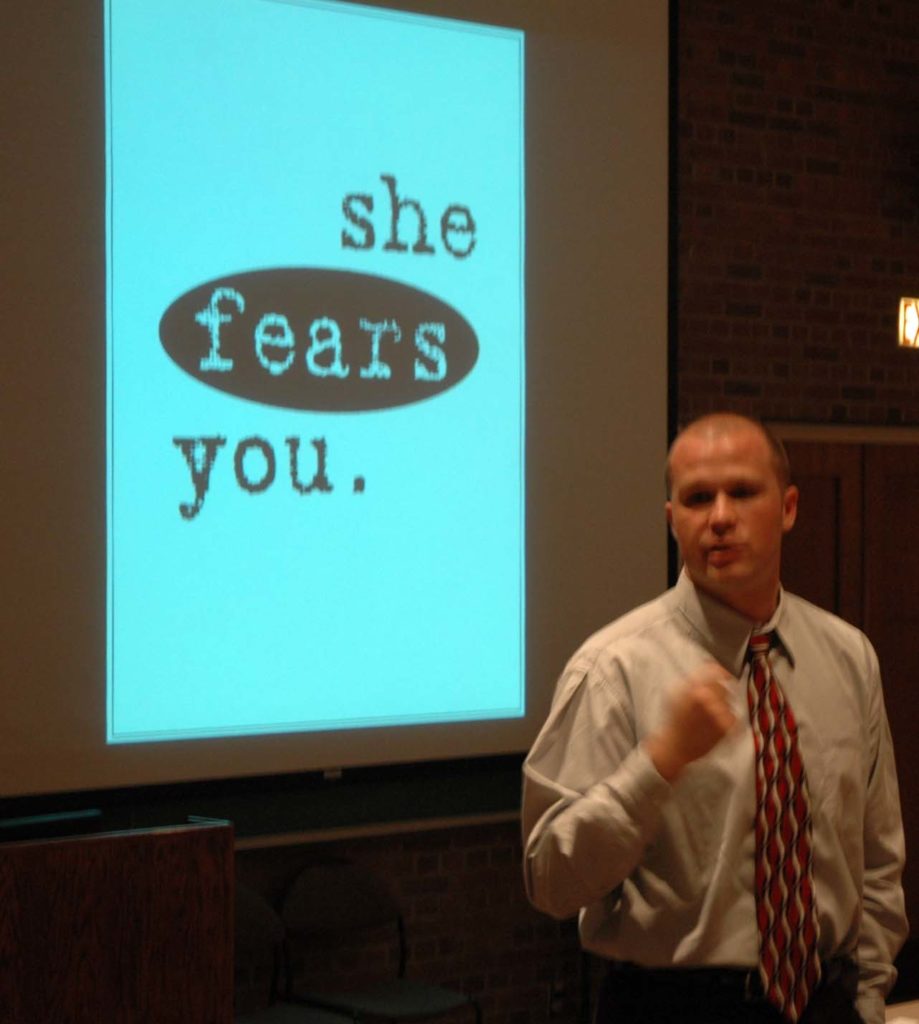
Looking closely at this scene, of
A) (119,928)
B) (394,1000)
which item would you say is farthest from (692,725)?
(394,1000)

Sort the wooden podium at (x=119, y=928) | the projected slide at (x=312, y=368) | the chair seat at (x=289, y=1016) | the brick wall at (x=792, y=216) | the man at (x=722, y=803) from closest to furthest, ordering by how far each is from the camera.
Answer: the man at (x=722, y=803) → the wooden podium at (x=119, y=928) → the projected slide at (x=312, y=368) → the chair seat at (x=289, y=1016) → the brick wall at (x=792, y=216)

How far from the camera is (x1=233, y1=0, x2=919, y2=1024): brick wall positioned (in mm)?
5422

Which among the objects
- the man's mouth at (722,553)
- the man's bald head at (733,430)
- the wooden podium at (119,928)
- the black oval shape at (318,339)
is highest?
the black oval shape at (318,339)

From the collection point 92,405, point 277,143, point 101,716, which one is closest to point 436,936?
point 101,716

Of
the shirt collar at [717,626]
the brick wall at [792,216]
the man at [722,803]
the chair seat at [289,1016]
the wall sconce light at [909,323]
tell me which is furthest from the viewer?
the wall sconce light at [909,323]

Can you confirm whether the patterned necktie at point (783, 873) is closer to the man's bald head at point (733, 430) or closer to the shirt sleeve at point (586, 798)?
the shirt sleeve at point (586, 798)

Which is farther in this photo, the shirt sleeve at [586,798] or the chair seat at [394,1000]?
the chair seat at [394,1000]

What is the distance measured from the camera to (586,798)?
6.19 feet

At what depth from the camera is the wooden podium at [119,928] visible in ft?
7.70

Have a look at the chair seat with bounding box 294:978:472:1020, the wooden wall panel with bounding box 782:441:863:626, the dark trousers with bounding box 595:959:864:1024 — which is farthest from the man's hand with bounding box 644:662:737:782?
the wooden wall panel with bounding box 782:441:863:626

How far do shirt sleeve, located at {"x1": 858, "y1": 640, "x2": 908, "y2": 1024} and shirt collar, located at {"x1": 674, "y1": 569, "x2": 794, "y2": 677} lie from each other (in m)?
0.26

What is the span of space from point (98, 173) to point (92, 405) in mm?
628

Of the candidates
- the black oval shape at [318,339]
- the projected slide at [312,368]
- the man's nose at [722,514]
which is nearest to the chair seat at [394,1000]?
the projected slide at [312,368]

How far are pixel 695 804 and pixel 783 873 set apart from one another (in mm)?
162
